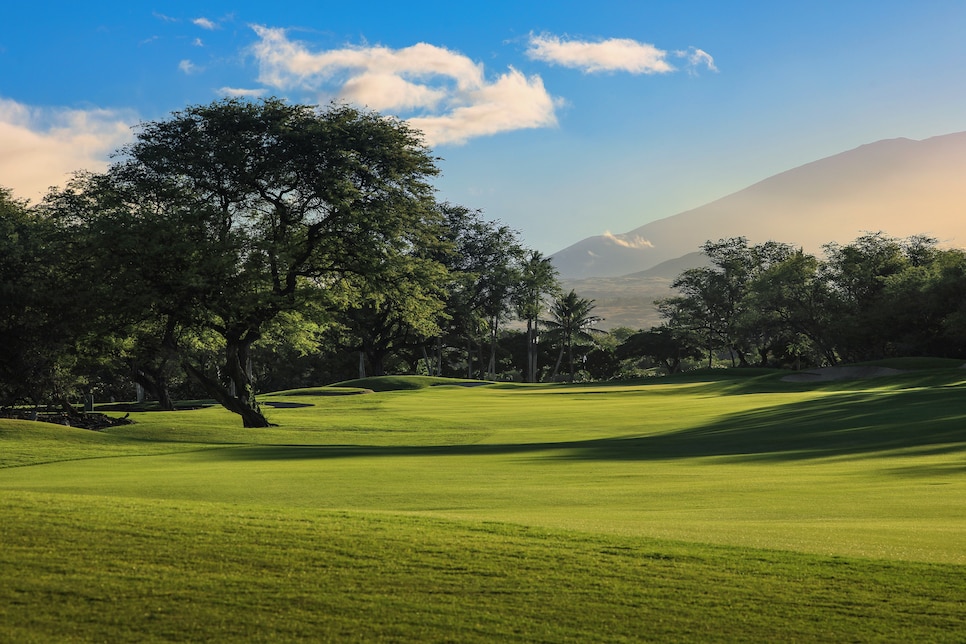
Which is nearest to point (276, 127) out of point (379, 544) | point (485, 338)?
point (379, 544)

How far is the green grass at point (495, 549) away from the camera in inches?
244

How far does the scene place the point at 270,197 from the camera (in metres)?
36.4

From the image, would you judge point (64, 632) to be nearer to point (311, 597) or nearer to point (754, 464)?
point (311, 597)

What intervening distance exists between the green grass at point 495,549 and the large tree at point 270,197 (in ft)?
46.2

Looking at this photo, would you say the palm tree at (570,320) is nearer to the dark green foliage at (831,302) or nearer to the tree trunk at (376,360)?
the dark green foliage at (831,302)

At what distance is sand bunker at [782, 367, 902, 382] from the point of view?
200ft

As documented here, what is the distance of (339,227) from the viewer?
117ft

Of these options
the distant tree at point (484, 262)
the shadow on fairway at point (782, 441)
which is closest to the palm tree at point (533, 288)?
the distant tree at point (484, 262)

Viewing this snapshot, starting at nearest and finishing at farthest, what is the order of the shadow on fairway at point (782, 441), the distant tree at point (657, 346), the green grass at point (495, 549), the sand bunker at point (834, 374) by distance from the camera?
the green grass at point (495, 549), the shadow on fairway at point (782, 441), the sand bunker at point (834, 374), the distant tree at point (657, 346)

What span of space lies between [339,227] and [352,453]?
1311 cm

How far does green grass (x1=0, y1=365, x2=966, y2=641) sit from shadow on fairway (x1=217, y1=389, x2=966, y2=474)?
132 centimetres

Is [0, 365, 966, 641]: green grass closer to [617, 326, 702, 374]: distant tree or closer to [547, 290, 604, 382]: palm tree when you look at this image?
[547, 290, 604, 382]: palm tree

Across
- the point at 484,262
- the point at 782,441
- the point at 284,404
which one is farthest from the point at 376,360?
the point at 782,441

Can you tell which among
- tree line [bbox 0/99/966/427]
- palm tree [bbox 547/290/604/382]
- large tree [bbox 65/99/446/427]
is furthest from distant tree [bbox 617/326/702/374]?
large tree [bbox 65/99/446/427]
